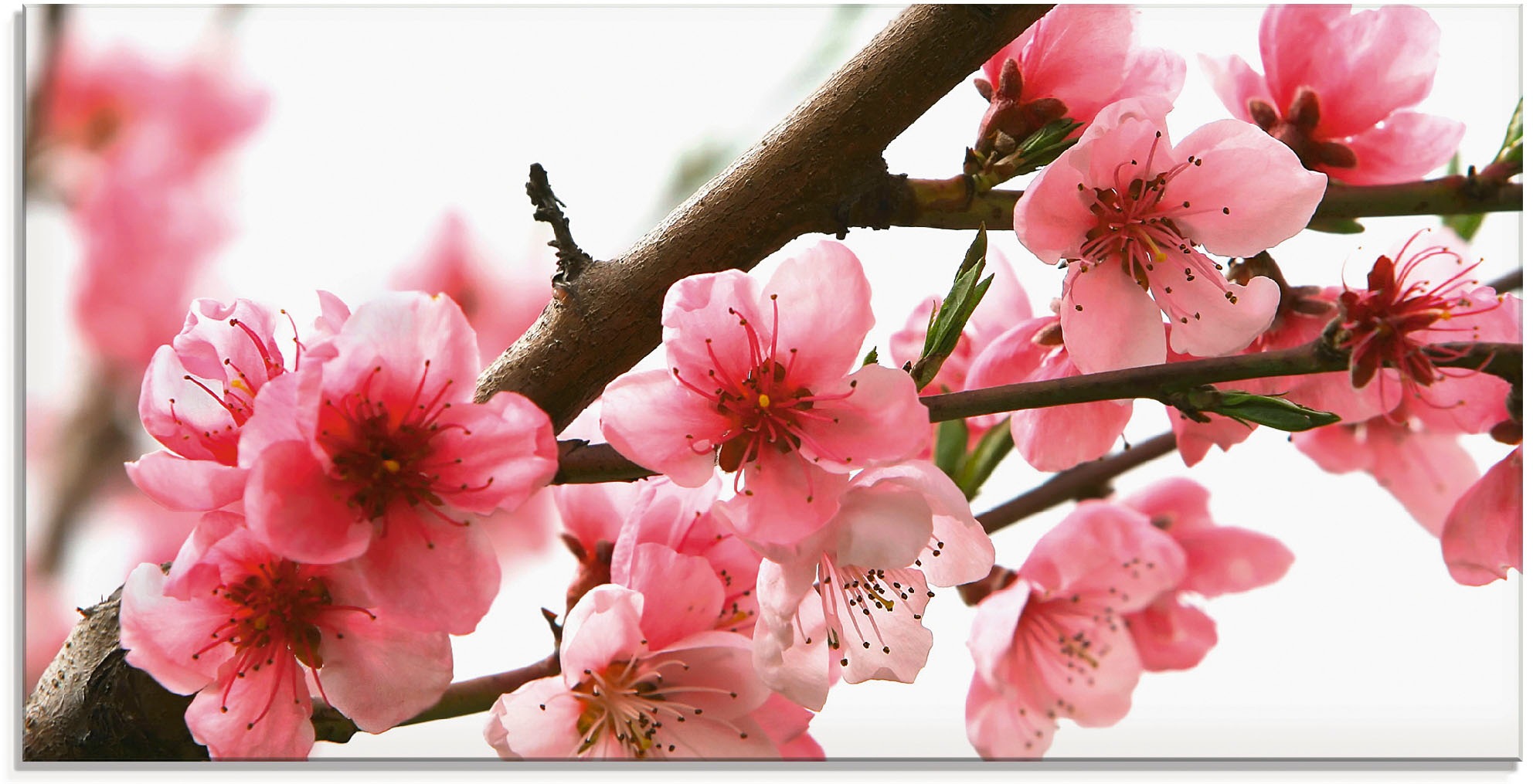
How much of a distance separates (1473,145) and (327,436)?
42.2 inches

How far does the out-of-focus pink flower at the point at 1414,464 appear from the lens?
1.04 meters

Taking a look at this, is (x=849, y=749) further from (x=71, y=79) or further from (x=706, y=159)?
(x=71, y=79)

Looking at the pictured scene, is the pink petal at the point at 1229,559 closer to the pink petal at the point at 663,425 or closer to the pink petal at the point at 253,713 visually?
the pink petal at the point at 663,425

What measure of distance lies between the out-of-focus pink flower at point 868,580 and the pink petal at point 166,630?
281 millimetres

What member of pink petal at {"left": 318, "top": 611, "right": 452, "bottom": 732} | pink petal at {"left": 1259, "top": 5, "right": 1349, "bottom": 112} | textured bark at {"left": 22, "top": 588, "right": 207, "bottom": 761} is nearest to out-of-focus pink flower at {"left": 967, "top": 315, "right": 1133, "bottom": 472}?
pink petal at {"left": 1259, "top": 5, "right": 1349, "bottom": 112}

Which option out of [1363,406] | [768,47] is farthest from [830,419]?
[768,47]

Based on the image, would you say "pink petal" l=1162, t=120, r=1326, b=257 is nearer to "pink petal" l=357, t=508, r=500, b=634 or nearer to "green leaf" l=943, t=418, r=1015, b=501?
"green leaf" l=943, t=418, r=1015, b=501

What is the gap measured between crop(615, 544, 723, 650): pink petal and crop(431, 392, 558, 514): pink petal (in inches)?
5.4

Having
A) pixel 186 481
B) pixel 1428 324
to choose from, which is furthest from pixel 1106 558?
pixel 186 481

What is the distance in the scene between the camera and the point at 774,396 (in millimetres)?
603

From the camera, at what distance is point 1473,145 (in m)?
1.10

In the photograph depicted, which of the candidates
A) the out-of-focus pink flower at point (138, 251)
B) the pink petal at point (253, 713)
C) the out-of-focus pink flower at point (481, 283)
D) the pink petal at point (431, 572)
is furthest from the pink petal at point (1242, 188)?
the out-of-focus pink flower at point (138, 251)

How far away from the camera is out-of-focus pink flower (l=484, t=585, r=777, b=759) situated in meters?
0.65

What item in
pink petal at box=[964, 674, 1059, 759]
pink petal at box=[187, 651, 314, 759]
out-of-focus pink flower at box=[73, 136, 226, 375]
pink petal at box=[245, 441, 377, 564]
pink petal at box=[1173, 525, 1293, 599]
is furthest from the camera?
out-of-focus pink flower at box=[73, 136, 226, 375]
